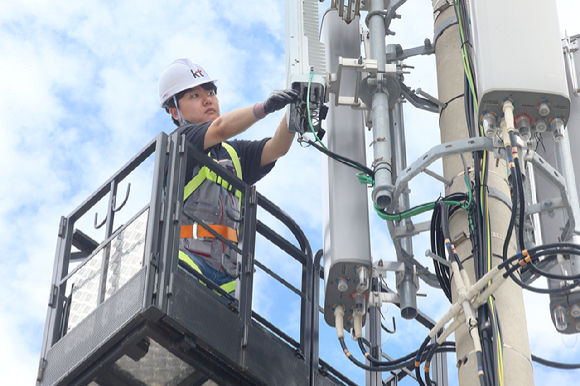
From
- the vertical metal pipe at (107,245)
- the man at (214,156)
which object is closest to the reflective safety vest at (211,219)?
the man at (214,156)

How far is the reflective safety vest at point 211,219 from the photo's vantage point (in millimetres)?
8750

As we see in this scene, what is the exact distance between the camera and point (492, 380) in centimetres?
651

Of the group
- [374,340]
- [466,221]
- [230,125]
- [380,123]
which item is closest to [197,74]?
[230,125]


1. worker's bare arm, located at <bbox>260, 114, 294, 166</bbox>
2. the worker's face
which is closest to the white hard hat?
the worker's face

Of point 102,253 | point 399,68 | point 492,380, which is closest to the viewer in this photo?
point 492,380

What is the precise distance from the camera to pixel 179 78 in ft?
34.6

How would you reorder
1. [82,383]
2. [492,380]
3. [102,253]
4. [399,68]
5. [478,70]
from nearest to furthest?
1. [492,380]
2. [478,70]
3. [82,383]
4. [102,253]
5. [399,68]

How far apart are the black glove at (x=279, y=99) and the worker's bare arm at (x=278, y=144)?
714 millimetres

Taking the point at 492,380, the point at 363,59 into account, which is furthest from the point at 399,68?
the point at 492,380

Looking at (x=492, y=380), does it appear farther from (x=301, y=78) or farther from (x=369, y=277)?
(x=301, y=78)

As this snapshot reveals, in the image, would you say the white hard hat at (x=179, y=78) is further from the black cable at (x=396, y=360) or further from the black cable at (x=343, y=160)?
the black cable at (x=396, y=360)

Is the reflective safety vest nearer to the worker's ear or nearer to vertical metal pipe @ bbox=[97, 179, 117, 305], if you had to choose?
vertical metal pipe @ bbox=[97, 179, 117, 305]

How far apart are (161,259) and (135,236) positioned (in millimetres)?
529

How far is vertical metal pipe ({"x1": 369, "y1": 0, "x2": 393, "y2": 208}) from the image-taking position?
805 centimetres
